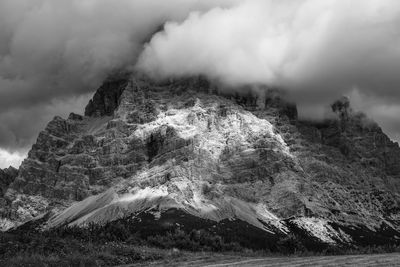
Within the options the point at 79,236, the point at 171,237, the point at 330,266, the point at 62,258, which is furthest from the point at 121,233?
the point at 330,266

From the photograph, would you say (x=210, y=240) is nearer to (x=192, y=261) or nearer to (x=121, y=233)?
(x=121, y=233)

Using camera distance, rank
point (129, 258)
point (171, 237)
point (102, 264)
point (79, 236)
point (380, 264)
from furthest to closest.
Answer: point (171, 237) → point (79, 236) → point (129, 258) → point (102, 264) → point (380, 264)

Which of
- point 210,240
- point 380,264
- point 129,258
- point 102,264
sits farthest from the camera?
point 210,240

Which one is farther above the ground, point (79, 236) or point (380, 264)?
point (79, 236)

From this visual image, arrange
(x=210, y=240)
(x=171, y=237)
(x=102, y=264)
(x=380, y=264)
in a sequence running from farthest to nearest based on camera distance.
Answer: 1. (x=171, y=237)
2. (x=210, y=240)
3. (x=102, y=264)
4. (x=380, y=264)

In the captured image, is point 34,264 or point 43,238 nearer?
point 34,264

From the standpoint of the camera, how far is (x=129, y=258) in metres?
72.4

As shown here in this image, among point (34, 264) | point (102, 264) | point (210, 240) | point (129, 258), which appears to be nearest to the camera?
point (34, 264)

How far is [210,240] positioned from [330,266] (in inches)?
2832

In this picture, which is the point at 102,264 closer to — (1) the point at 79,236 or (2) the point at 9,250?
(2) the point at 9,250

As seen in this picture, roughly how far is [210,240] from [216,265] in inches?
2528

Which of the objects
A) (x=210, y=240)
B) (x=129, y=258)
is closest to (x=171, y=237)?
(x=210, y=240)

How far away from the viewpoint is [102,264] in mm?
67688

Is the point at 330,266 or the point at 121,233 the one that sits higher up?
the point at 121,233
